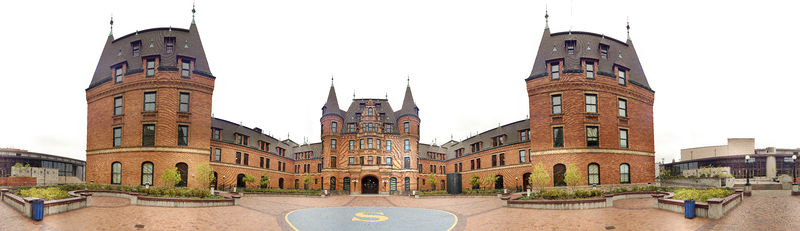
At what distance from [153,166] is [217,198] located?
9.55 metres

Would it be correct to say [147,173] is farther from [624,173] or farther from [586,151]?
[624,173]

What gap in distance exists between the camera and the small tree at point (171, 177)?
29578 mm

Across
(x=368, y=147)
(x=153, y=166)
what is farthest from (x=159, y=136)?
(x=368, y=147)

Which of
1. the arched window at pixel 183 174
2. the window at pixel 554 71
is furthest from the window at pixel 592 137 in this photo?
the arched window at pixel 183 174

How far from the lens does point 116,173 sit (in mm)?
32531

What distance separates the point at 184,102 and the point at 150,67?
3728mm

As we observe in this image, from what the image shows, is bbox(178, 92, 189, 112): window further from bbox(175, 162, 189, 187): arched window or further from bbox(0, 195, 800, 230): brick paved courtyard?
bbox(0, 195, 800, 230): brick paved courtyard

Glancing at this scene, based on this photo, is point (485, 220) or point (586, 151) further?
point (586, 151)

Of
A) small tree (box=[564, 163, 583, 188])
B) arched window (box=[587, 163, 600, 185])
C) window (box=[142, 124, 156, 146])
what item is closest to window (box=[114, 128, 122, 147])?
window (box=[142, 124, 156, 146])

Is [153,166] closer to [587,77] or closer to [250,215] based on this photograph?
[250,215]

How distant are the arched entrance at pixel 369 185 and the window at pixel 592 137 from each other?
33041mm

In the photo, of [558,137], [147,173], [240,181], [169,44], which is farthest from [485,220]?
[240,181]

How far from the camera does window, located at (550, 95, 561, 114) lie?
109ft

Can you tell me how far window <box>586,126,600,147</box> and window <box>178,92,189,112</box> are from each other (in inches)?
1251
